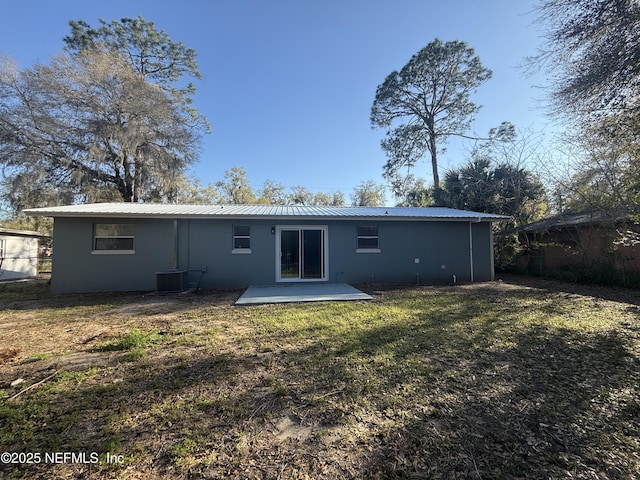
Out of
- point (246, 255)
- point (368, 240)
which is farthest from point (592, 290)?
point (246, 255)

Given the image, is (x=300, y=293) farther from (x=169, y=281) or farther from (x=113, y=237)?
(x=113, y=237)

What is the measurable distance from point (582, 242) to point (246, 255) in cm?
1227

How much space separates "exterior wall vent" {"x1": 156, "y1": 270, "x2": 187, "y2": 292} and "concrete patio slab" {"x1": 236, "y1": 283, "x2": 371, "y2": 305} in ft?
6.49

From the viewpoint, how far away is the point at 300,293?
7977mm

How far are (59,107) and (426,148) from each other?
21323mm

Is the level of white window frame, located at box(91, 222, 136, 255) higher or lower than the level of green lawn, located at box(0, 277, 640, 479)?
higher

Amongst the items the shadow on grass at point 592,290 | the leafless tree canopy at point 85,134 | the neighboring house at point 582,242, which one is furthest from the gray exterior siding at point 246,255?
the leafless tree canopy at point 85,134

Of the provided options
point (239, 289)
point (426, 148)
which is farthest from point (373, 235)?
point (426, 148)

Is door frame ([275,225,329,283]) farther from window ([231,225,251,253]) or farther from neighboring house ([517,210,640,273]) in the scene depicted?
neighboring house ([517,210,640,273])

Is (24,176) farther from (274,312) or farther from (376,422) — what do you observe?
(376,422)

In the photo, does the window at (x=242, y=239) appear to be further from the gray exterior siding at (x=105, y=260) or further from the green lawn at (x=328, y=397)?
the green lawn at (x=328, y=397)

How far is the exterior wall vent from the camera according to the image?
8203mm

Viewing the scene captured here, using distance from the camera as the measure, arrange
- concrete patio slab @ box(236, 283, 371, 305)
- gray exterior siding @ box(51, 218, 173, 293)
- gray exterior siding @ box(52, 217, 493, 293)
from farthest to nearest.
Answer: gray exterior siding @ box(52, 217, 493, 293) < gray exterior siding @ box(51, 218, 173, 293) < concrete patio slab @ box(236, 283, 371, 305)

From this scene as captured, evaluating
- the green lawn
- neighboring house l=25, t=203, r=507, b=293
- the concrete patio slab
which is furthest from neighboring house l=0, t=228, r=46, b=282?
the concrete patio slab
